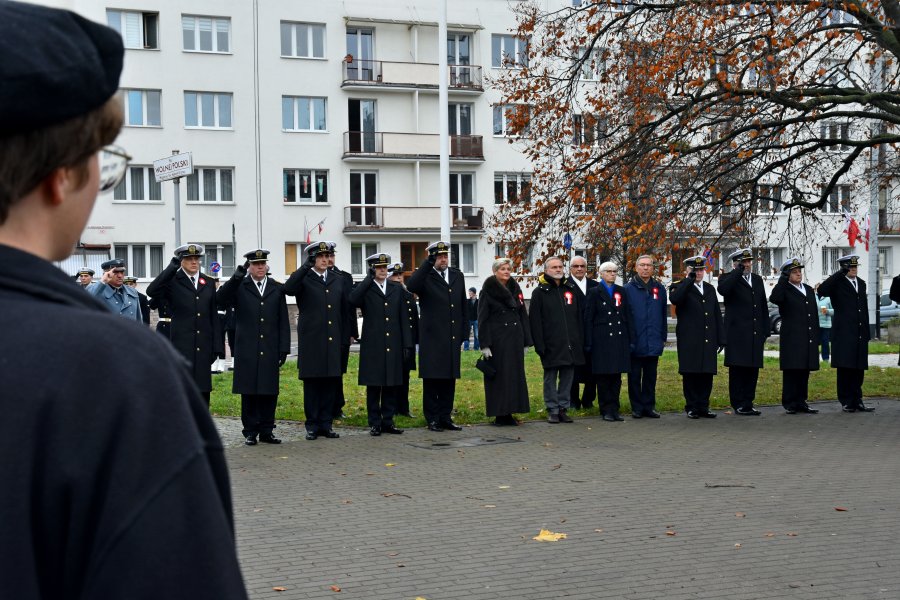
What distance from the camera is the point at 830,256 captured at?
191 feet


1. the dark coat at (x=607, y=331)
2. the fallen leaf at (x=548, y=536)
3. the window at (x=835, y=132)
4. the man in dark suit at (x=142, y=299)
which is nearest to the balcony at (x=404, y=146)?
the window at (x=835, y=132)

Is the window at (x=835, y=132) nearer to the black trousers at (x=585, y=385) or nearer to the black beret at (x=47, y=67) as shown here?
the black trousers at (x=585, y=385)

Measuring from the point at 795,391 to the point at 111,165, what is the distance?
50.8 feet

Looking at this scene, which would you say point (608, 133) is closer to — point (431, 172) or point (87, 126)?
point (87, 126)

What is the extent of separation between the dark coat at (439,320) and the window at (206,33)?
1351 inches

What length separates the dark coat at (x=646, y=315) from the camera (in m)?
15.4

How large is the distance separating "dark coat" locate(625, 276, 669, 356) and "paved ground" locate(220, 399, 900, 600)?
2017 millimetres

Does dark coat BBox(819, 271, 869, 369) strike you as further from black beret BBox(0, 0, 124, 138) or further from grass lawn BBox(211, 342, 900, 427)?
black beret BBox(0, 0, 124, 138)

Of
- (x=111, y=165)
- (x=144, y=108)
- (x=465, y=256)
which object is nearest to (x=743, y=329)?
(x=111, y=165)

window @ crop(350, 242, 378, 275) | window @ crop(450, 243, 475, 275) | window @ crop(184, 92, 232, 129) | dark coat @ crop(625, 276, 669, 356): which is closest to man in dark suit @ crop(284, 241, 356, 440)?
dark coat @ crop(625, 276, 669, 356)

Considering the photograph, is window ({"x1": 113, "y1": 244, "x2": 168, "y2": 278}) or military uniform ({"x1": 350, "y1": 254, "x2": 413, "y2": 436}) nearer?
military uniform ({"x1": 350, "y1": 254, "x2": 413, "y2": 436})

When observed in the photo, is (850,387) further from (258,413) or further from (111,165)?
(111,165)

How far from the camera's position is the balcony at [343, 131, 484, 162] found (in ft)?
160

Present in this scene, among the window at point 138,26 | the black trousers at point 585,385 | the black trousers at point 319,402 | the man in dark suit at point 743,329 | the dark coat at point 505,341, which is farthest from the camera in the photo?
the window at point 138,26
